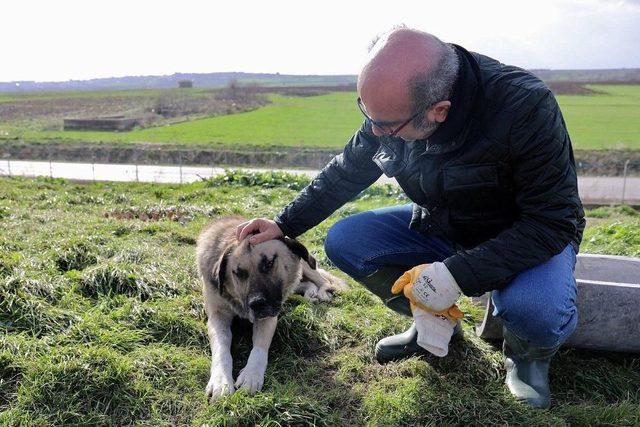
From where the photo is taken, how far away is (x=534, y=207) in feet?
10.3

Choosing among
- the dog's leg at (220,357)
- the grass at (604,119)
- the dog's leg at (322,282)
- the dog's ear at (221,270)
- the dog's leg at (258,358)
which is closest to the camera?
the dog's leg at (220,357)

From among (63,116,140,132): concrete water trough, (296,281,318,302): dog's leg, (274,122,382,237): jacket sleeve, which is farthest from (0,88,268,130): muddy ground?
(274,122,382,237): jacket sleeve

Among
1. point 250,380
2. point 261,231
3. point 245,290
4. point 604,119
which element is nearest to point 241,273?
point 245,290

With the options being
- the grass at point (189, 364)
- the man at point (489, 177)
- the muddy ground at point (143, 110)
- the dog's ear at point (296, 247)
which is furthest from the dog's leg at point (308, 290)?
the muddy ground at point (143, 110)

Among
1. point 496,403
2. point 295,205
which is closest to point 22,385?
point 295,205

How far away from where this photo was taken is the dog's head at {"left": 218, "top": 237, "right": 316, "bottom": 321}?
13.9ft

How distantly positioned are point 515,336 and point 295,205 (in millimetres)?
1838

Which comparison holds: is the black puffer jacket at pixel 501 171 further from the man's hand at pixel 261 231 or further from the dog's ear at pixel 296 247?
the dog's ear at pixel 296 247

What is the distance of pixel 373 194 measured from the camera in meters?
13.2

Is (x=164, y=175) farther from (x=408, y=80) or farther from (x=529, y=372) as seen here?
(x=408, y=80)

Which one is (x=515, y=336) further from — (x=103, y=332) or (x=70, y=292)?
(x=70, y=292)

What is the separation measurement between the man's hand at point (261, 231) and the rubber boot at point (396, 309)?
2.63 ft

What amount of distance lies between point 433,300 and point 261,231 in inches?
66.8

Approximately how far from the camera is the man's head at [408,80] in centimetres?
293
